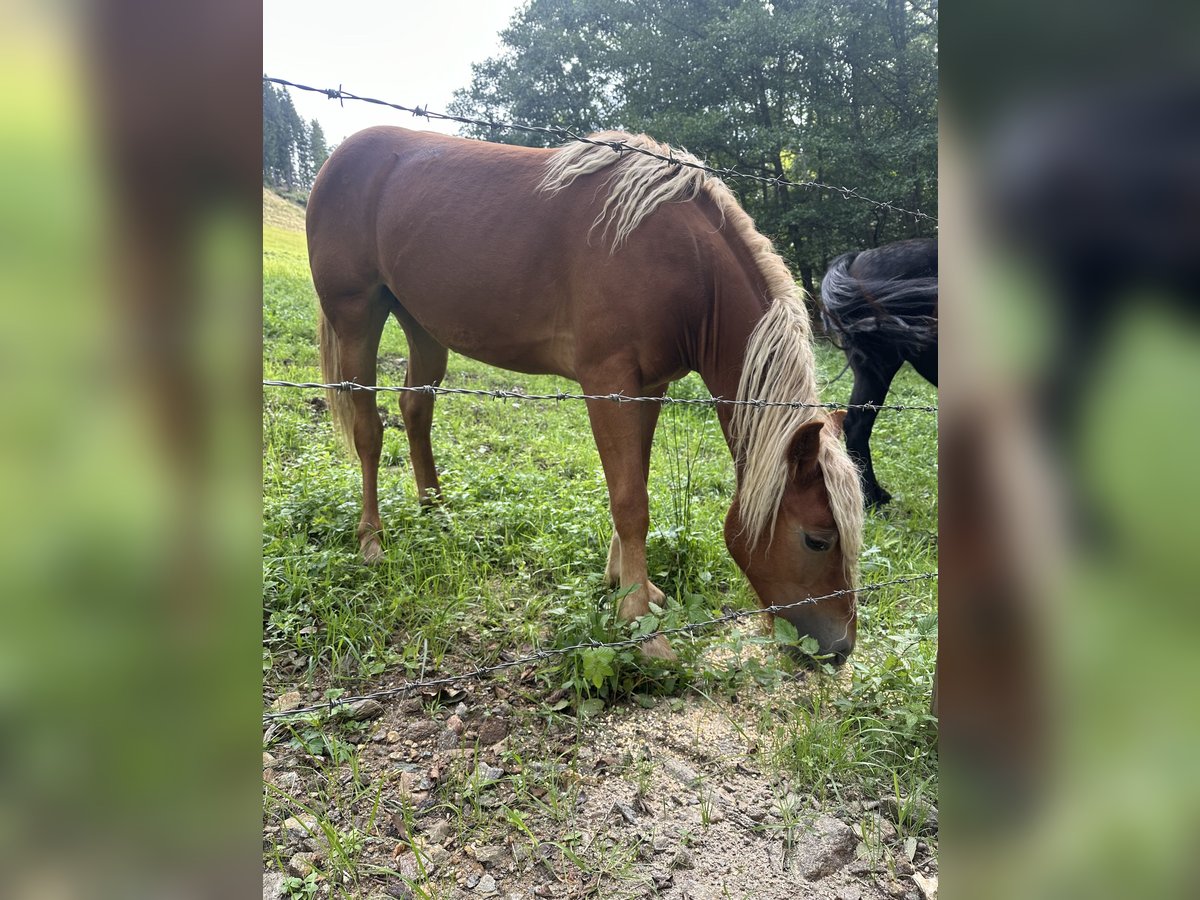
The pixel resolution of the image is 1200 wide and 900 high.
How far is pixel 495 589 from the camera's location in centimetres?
280

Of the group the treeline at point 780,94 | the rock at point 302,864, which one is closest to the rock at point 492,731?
the rock at point 302,864

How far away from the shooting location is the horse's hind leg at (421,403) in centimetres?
344

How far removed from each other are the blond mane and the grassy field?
414 mm

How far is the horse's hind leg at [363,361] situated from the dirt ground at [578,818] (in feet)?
4.60

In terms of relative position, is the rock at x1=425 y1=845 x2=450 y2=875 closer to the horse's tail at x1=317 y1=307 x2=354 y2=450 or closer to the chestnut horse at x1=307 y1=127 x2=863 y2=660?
the chestnut horse at x1=307 y1=127 x2=863 y2=660

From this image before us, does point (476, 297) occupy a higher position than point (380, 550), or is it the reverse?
point (476, 297)

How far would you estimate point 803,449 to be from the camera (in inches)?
85.7

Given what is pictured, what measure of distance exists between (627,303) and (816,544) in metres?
1.05

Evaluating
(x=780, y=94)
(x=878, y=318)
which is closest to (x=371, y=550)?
(x=878, y=318)

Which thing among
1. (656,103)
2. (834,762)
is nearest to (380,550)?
(834,762)
